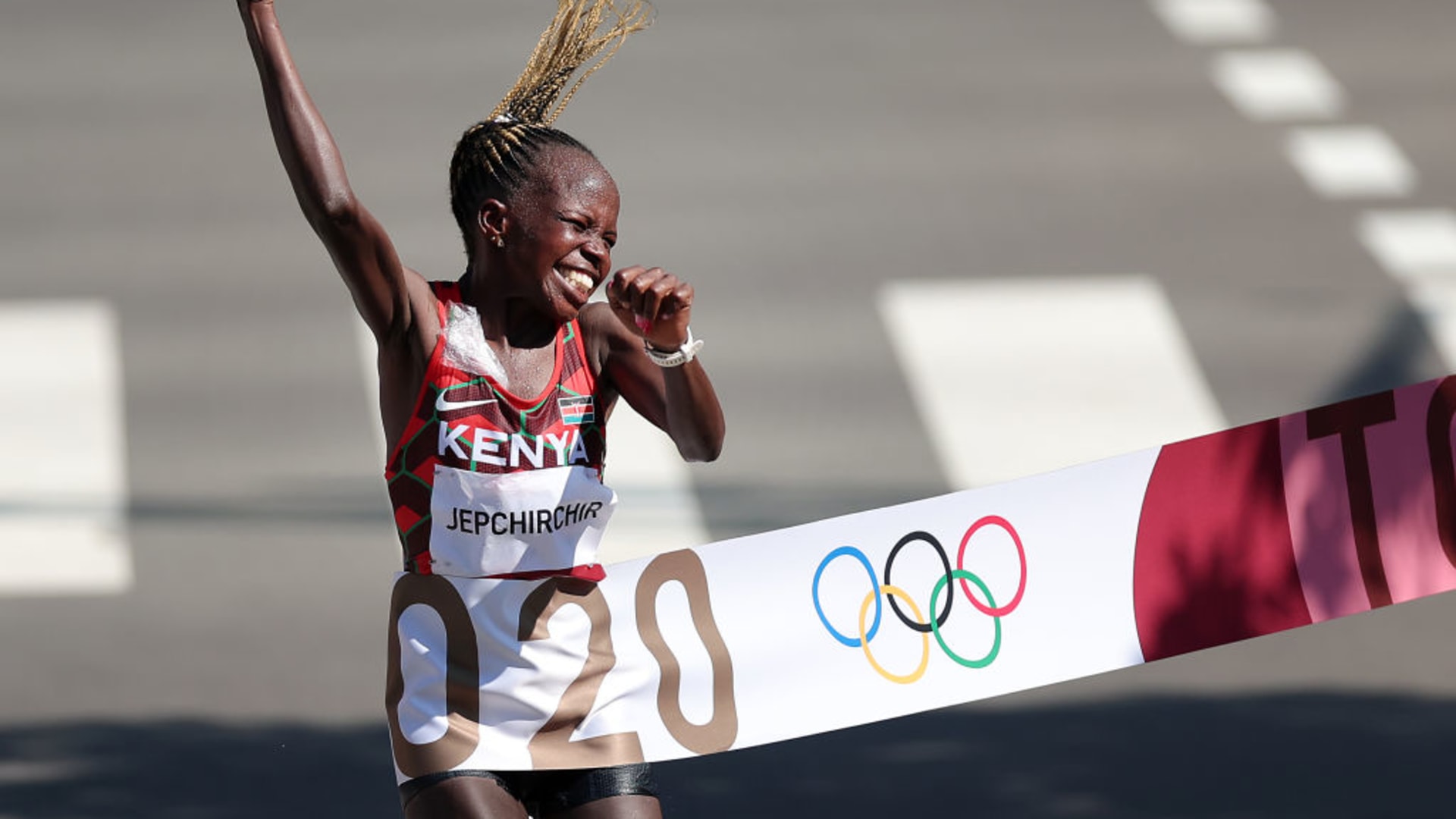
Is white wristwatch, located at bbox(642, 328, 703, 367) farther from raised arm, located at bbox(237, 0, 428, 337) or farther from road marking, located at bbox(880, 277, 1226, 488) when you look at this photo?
road marking, located at bbox(880, 277, 1226, 488)

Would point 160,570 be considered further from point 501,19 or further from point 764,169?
point 501,19

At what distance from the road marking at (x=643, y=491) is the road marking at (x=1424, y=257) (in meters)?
3.34

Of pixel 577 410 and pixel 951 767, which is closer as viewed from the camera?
pixel 577 410

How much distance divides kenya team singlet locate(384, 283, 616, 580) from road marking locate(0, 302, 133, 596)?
419 cm

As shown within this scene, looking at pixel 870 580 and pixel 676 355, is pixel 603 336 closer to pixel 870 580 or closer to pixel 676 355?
pixel 676 355

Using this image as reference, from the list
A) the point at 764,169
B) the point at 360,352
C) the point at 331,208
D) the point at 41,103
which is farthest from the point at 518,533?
the point at 41,103

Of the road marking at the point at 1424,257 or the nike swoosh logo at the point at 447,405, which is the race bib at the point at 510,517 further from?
the road marking at the point at 1424,257

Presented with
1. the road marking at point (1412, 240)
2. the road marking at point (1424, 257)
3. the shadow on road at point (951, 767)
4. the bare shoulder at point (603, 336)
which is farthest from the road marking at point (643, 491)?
the road marking at point (1412, 240)

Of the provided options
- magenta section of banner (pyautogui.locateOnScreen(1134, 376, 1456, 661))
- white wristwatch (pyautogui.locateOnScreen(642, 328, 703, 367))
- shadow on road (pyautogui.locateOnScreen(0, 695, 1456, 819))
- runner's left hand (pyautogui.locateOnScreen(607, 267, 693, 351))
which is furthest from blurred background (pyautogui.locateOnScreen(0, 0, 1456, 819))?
runner's left hand (pyautogui.locateOnScreen(607, 267, 693, 351))

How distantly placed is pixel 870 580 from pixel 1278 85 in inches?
321

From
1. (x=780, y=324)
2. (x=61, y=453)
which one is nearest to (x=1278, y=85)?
(x=780, y=324)

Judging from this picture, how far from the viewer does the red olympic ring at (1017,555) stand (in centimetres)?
486

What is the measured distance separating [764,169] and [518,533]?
7725 mm

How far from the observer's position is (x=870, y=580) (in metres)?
4.83
